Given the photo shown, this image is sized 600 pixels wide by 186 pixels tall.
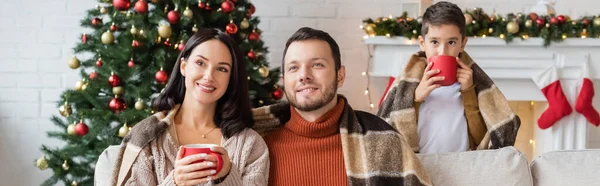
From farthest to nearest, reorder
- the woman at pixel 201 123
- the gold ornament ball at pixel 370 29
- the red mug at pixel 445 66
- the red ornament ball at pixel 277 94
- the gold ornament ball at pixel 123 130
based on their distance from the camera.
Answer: the gold ornament ball at pixel 370 29
the red ornament ball at pixel 277 94
the gold ornament ball at pixel 123 130
the red mug at pixel 445 66
the woman at pixel 201 123

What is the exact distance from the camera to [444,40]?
79.5 inches

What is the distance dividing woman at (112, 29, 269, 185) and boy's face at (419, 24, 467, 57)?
61 centimetres

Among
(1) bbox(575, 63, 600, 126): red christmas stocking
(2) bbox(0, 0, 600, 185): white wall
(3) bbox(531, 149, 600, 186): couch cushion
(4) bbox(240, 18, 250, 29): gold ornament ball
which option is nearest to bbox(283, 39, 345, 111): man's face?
(3) bbox(531, 149, 600, 186): couch cushion

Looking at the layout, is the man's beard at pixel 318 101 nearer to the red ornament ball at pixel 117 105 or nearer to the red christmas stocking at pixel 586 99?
the red ornament ball at pixel 117 105

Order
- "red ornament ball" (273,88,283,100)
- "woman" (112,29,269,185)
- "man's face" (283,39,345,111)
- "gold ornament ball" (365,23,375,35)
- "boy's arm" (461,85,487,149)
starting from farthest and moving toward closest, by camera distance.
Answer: "gold ornament ball" (365,23,375,35), "red ornament ball" (273,88,283,100), "boy's arm" (461,85,487,149), "man's face" (283,39,345,111), "woman" (112,29,269,185)

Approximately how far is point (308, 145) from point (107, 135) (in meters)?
1.28

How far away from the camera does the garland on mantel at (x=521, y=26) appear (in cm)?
324

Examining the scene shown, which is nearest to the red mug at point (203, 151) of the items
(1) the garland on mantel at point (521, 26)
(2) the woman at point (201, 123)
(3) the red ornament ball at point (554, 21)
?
(2) the woman at point (201, 123)

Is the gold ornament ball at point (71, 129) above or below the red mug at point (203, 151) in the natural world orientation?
below

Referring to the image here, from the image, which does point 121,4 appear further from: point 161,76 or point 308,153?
point 308,153

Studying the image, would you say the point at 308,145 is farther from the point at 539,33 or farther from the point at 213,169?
the point at 539,33

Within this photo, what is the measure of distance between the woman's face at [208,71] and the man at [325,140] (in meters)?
0.17

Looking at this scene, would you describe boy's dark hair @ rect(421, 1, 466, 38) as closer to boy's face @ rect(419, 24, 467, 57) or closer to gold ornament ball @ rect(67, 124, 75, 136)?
boy's face @ rect(419, 24, 467, 57)

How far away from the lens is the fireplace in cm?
332
